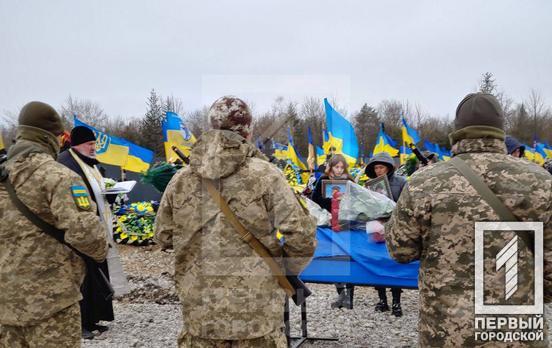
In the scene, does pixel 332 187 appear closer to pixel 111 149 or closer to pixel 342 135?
pixel 342 135

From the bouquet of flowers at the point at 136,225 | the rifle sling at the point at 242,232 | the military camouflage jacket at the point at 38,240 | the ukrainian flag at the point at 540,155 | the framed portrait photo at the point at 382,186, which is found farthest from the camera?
the ukrainian flag at the point at 540,155

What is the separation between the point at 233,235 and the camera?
235 centimetres

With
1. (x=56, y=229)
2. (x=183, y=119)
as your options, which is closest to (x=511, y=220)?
(x=56, y=229)

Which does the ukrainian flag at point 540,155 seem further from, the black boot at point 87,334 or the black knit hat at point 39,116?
the black knit hat at point 39,116

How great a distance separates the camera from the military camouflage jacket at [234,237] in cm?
233

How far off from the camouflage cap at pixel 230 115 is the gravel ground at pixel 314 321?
3116 millimetres

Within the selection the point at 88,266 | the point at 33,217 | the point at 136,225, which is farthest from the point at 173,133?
the point at 33,217

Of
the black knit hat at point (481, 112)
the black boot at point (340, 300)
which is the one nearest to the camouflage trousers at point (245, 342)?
the black knit hat at point (481, 112)

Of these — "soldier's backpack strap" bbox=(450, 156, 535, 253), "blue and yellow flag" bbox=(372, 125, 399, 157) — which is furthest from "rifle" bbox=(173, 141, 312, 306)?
"blue and yellow flag" bbox=(372, 125, 399, 157)

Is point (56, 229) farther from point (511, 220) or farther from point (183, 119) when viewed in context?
point (183, 119)

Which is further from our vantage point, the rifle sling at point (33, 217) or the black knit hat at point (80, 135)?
the black knit hat at point (80, 135)

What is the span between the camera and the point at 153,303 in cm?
639

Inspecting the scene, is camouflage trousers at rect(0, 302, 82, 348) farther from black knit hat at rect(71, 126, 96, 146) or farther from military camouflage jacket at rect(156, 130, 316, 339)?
black knit hat at rect(71, 126, 96, 146)

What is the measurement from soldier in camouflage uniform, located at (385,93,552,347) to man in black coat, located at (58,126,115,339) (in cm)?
340
